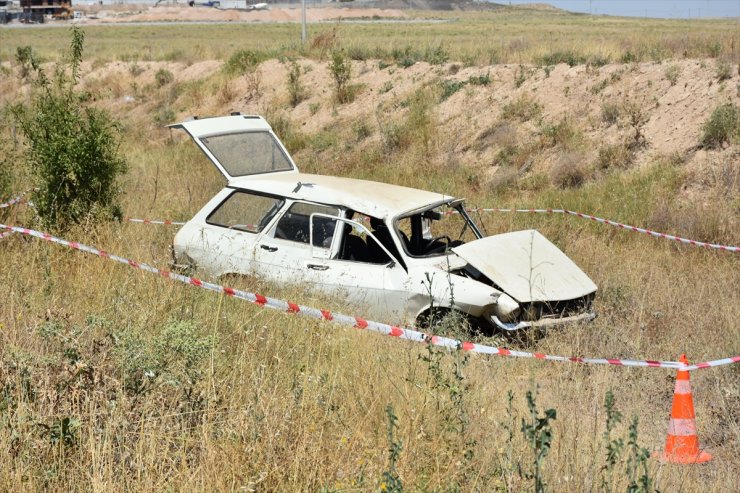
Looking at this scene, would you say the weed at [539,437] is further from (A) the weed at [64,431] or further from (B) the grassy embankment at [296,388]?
A: (A) the weed at [64,431]

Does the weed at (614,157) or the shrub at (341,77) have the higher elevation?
the shrub at (341,77)

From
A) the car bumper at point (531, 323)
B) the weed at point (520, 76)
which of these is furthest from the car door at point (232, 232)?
the weed at point (520, 76)

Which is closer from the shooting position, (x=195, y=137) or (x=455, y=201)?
(x=455, y=201)

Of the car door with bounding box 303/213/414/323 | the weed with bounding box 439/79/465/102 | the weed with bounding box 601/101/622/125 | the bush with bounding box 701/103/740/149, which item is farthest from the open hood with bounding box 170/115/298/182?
the weed with bounding box 439/79/465/102

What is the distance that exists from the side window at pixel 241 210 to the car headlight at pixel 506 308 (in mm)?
2617

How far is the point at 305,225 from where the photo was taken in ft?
29.6

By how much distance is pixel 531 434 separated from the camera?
4195mm

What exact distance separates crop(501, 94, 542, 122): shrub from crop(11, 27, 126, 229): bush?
31.7 feet

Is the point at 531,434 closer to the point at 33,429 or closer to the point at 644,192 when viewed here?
the point at 33,429

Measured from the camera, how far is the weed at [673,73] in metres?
17.5

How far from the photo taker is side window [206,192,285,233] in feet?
31.2

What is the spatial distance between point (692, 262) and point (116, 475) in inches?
335

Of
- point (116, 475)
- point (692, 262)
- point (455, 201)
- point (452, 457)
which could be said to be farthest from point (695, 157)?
point (116, 475)

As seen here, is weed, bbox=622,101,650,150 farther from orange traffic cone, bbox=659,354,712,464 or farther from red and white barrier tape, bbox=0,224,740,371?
orange traffic cone, bbox=659,354,712,464
